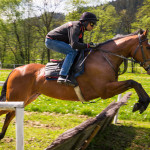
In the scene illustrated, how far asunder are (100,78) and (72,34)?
1006 mm

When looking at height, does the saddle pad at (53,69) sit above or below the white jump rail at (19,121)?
above

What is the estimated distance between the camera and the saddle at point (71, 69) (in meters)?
3.76

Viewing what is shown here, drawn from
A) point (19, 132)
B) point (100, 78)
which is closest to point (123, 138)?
point (100, 78)

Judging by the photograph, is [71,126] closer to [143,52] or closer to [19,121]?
[143,52]

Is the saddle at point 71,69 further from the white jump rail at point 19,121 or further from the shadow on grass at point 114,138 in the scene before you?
the white jump rail at point 19,121

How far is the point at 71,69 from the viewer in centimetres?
384

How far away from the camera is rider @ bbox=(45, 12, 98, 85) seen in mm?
3717

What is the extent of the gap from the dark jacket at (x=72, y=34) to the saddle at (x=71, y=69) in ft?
0.80

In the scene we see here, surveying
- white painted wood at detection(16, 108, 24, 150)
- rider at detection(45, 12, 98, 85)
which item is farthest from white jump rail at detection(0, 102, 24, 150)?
rider at detection(45, 12, 98, 85)

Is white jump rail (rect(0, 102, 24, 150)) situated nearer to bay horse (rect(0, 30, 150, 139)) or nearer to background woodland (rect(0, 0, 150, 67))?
Result: bay horse (rect(0, 30, 150, 139))

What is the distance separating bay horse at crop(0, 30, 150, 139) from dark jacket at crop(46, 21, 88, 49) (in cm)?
40

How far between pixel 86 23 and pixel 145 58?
1348 mm

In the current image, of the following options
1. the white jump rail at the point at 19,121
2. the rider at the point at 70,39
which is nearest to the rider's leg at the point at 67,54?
the rider at the point at 70,39

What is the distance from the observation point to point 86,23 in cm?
384
